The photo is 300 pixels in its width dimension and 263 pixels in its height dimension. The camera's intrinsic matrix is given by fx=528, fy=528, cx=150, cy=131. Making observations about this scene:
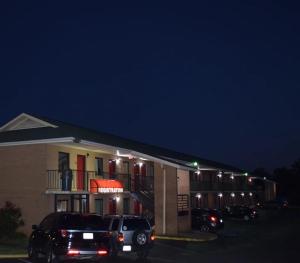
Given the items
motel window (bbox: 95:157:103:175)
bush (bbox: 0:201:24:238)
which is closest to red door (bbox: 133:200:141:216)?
motel window (bbox: 95:157:103:175)

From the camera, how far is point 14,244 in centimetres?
2473

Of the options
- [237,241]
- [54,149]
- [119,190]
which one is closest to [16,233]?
[54,149]

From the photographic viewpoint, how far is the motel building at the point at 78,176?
1124 inches

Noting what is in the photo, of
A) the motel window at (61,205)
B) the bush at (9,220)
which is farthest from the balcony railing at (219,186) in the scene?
the bush at (9,220)

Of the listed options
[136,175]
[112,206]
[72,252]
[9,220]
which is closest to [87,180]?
[112,206]

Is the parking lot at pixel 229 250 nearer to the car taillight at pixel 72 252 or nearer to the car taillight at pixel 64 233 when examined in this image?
the car taillight at pixel 64 233

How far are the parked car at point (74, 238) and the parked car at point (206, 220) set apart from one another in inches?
705

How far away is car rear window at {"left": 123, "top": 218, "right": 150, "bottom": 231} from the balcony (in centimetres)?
887

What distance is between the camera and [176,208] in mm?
31969

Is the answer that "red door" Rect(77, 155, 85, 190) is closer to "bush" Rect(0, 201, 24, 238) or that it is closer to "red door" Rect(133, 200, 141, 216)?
"bush" Rect(0, 201, 24, 238)

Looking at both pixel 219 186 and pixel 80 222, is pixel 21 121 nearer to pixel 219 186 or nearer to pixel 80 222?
pixel 80 222

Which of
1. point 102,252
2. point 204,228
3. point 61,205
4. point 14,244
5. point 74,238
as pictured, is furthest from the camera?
point 204,228

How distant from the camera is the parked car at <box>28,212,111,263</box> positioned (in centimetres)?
1658

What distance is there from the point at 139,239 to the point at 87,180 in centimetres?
1187
